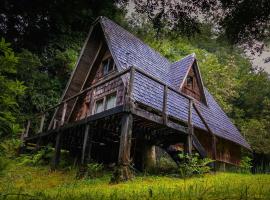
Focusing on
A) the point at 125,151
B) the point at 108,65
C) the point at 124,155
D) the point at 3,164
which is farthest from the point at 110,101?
the point at 3,164

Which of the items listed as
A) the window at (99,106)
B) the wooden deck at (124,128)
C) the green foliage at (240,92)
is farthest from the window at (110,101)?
the green foliage at (240,92)

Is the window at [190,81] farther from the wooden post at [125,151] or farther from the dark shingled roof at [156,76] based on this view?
the wooden post at [125,151]

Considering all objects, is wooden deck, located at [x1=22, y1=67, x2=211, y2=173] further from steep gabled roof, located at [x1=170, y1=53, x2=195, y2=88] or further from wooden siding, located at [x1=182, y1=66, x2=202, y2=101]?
wooden siding, located at [x1=182, y1=66, x2=202, y2=101]

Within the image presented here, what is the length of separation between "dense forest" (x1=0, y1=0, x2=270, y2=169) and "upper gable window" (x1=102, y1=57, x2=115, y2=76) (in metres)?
2.69

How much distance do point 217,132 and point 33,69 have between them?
11628 mm

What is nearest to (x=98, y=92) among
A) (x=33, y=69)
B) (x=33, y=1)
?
(x=33, y=69)

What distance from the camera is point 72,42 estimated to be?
22.2 meters

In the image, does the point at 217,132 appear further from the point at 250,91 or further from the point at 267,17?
the point at 250,91

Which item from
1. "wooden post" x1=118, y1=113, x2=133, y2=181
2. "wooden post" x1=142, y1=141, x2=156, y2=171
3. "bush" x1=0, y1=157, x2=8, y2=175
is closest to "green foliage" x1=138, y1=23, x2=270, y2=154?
"wooden post" x1=142, y1=141, x2=156, y2=171

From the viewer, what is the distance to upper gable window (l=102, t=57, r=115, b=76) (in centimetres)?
1634

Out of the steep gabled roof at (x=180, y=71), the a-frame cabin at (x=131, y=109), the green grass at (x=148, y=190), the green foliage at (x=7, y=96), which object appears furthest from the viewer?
the steep gabled roof at (x=180, y=71)

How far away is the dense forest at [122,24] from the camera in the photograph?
599 cm

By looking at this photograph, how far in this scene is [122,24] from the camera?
985 inches

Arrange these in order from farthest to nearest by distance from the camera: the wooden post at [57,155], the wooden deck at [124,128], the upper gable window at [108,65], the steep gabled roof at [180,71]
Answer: the steep gabled roof at [180,71]
the upper gable window at [108,65]
the wooden post at [57,155]
the wooden deck at [124,128]
